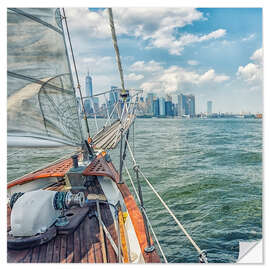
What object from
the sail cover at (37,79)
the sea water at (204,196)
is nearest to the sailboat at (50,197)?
the sail cover at (37,79)

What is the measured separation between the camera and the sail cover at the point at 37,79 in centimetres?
212

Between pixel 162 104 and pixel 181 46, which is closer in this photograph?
pixel 181 46

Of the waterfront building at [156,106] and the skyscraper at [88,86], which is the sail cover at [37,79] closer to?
the skyscraper at [88,86]

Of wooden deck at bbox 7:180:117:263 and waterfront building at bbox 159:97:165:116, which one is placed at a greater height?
waterfront building at bbox 159:97:165:116

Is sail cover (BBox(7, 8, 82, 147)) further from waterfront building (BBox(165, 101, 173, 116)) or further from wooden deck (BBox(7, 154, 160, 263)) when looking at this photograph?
waterfront building (BBox(165, 101, 173, 116))

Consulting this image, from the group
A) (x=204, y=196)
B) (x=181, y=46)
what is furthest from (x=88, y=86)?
(x=204, y=196)

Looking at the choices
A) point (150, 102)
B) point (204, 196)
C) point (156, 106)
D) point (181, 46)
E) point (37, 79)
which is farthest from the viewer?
point (156, 106)

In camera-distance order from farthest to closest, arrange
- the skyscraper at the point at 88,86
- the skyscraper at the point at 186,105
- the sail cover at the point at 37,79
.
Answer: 1. the skyscraper at the point at 186,105
2. the skyscraper at the point at 88,86
3. the sail cover at the point at 37,79

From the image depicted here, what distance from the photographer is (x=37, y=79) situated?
2312 millimetres

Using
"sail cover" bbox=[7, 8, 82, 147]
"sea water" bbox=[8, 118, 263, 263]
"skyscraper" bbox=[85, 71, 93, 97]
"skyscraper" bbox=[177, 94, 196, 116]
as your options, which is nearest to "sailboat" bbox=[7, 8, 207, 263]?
"sail cover" bbox=[7, 8, 82, 147]

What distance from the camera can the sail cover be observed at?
2119 millimetres

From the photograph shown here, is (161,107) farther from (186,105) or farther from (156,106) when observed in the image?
(186,105)
